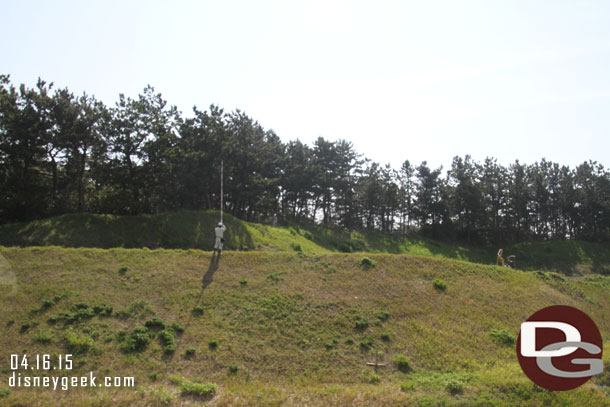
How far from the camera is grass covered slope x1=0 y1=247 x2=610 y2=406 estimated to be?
40.5ft

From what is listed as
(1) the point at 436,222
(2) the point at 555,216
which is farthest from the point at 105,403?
(2) the point at 555,216

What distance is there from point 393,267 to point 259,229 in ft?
48.9

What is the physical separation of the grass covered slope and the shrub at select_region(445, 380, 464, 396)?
0.07 meters

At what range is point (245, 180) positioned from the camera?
142 feet

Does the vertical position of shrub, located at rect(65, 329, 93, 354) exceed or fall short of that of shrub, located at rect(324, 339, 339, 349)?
it exceeds it

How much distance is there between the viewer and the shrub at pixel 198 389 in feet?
40.5

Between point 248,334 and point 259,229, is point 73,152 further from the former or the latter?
point 248,334

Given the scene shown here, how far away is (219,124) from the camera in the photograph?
38.3 metres

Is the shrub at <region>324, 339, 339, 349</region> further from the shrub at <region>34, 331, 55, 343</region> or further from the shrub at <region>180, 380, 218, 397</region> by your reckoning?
the shrub at <region>34, 331, 55, 343</region>

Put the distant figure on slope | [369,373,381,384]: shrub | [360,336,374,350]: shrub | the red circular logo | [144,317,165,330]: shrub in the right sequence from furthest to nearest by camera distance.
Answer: the distant figure on slope → [144,317,165,330]: shrub → [360,336,374,350]: shrub → [369,373,381,384]: shrub → the red circular logo

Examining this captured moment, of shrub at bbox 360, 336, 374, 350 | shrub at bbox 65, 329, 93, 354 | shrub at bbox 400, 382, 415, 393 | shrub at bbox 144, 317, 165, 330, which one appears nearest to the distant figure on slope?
shrub at bbox 144, 317, 165, 330

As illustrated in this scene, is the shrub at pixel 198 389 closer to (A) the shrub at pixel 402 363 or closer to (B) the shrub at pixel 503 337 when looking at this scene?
(A) the shrub at pixel 402 363

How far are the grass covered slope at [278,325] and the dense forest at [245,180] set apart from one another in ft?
41.7

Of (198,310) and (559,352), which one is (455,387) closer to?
(559,352)
